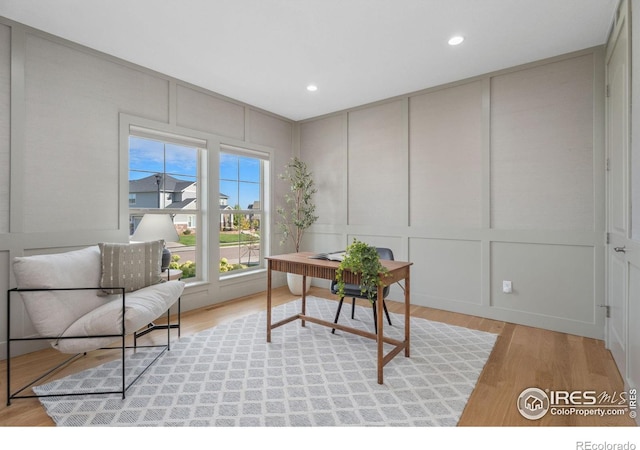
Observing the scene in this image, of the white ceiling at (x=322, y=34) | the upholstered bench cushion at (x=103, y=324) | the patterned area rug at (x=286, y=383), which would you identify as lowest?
the patterned area rug at (x=286, y=383)

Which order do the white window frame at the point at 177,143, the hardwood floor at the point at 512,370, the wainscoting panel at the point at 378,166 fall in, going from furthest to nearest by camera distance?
1. the wainscoting panel at the point at 378,166
2. the white window frame at the point at 177,143
3. the hardwood floor at the point at 512,370

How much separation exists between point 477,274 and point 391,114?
2.24m

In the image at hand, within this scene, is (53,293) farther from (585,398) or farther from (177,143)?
(585,398)

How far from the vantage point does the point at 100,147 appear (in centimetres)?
303

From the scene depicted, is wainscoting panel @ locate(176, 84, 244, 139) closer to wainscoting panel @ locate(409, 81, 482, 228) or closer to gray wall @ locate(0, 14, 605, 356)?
gray wall @ locate(0, 14, 605, 356)

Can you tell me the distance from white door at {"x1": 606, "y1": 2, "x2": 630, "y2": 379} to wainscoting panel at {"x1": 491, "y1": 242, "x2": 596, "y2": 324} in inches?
7.7

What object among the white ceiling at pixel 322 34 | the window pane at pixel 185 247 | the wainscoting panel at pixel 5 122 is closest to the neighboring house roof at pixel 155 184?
the window pane at pixel 185 247

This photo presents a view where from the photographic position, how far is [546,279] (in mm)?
3156

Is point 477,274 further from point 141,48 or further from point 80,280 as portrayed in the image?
point 141,48

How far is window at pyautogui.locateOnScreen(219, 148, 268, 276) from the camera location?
4.27 meters

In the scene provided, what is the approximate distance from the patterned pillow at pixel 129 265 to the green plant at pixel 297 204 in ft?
7.31

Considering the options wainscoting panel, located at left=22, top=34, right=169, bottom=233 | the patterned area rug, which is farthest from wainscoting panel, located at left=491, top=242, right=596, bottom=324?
wainscoting panel, located at left=22, top=34, right=169, bottom=233

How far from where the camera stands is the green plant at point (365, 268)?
2180mm

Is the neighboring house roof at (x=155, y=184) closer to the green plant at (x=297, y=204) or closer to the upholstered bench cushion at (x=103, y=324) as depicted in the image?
the green plant at (x=297, y=204)
